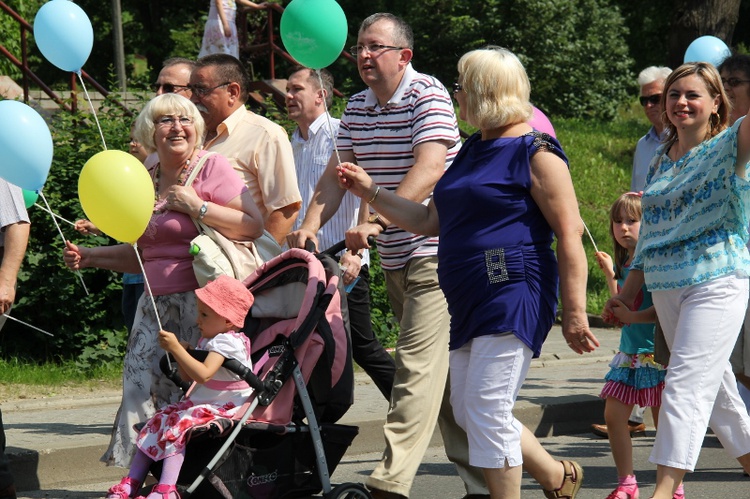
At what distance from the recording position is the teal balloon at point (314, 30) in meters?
5.66

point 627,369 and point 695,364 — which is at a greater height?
point 695,364

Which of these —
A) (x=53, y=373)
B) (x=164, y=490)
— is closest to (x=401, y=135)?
(x=164, y=490)

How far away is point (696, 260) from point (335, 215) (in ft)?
8.23

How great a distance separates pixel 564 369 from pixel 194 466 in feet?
18.6

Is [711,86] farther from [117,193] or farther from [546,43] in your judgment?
[546,43]

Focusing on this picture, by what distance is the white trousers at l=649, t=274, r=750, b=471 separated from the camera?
4.89m

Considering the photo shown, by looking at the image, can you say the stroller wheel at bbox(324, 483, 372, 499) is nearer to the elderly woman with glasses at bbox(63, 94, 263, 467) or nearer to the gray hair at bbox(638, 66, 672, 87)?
the elderly woman with glasses at bbox(63, 94, 263, 467)

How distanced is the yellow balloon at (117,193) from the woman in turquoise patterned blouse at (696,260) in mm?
2237

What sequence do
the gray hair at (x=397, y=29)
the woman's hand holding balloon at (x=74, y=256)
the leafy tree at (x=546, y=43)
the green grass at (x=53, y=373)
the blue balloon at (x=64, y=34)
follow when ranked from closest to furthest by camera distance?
the woman's hand holding balloon at (x=74, y=256), the gray hair at (x=397, y=29), the blue balloon at (x=64, y=34), the green grass at (x=53, y=373), the leafy tree at (x=546, y=43)

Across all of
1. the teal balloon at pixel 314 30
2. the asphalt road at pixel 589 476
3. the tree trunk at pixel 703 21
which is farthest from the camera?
the tree trunk at pixel 703 21

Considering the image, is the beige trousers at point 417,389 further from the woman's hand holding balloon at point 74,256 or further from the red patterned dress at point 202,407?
the woman's hand holding balloon at point 74,256

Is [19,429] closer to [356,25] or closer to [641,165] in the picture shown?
[641,165]

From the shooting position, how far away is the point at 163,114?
18.0ft

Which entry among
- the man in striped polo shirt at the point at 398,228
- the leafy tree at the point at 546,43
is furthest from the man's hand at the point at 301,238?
the leafy tree at the point at 546,43
